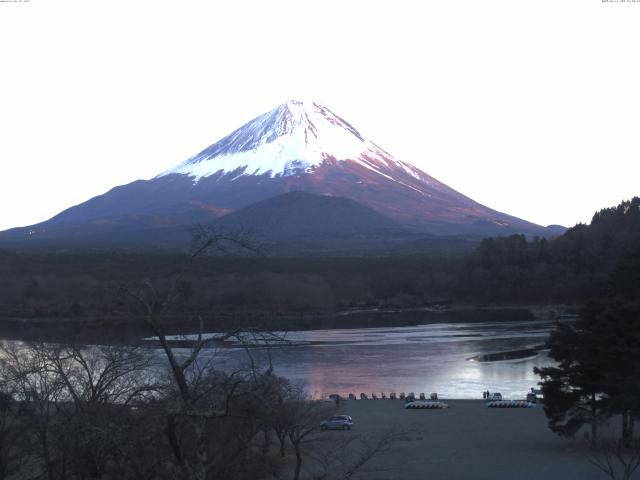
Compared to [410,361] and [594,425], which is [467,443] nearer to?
[594,425]

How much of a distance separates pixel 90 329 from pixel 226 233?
1171 centimetres

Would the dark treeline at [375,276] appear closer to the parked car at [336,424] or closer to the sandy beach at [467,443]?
the sandy beach at [467,443]

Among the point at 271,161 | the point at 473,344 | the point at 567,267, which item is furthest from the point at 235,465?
the point at 271,161

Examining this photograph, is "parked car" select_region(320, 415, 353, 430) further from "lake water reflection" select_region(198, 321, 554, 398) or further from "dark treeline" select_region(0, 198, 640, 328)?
"dark treeline" select_region(0, 198, 640, 328)

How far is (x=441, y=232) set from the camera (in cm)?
8650

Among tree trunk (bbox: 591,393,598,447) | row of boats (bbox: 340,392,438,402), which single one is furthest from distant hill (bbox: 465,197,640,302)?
tree trunk (bbox: 591,393,598,447)

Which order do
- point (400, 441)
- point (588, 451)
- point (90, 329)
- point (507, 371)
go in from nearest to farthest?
1. point (588, 451)
2. point (400, 441)
3. point (90, 329)
4. point (507, 371)

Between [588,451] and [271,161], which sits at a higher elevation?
[271,161]

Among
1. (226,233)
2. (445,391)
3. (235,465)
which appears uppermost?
(226,233)

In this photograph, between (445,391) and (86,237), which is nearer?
(445,391)

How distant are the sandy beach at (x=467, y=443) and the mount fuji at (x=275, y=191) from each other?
210 ft

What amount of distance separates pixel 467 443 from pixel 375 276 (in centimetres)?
3941

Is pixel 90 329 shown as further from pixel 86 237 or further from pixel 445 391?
pixel 86 237

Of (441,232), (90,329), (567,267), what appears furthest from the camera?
(441,232)
